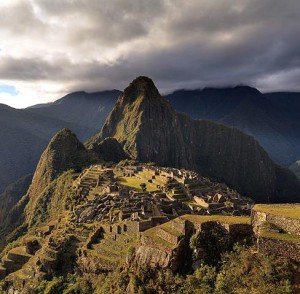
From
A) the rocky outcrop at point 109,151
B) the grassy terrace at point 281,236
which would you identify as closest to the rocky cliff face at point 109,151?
the rocky outcrop at point 109,151

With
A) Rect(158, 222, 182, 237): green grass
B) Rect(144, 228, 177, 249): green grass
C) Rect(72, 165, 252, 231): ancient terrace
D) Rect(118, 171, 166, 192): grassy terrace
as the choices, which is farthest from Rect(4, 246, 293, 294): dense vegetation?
Rect(118, 171, 166, 192): grassy terrace

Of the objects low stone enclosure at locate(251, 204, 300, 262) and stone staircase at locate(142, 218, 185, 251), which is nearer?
low stone enclosure at locate(251, 204, 300, 262)

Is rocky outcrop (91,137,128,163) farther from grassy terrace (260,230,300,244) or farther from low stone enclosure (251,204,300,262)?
grassy terrace (260,230,300,244)

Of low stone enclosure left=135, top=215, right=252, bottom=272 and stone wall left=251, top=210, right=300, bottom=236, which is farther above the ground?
stone wall left=251, top=210, right=300, bottom=236

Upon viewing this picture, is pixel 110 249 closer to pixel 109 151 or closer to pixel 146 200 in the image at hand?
pixel 146 200

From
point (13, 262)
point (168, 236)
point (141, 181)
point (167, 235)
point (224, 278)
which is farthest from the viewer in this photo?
point (141, 181)

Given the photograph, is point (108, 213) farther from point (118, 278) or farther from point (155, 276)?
point (155, 276)

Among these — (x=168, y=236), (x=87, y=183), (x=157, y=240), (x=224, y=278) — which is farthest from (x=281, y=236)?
(x=87, y=183)
